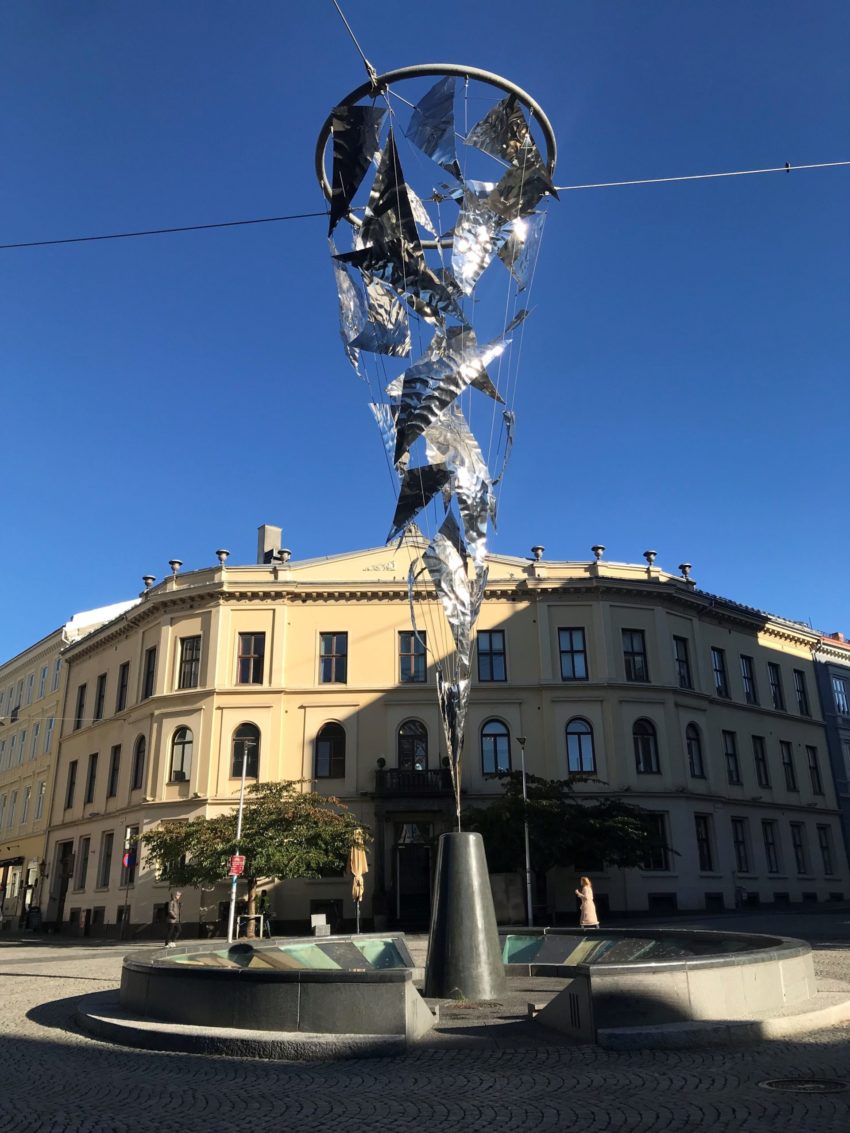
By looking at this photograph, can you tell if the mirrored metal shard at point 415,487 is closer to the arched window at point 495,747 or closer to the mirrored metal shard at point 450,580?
the mirrored metal shard at point 450,580

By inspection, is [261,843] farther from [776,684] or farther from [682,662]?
[776,684]

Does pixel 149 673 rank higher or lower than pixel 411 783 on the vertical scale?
higher

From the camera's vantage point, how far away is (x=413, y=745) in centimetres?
3631

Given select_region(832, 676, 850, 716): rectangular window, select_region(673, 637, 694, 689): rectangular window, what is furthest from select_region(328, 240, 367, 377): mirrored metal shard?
select_region(832, 676, 850, 716): rectangular window

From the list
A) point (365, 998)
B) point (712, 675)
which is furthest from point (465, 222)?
point (712, 675)

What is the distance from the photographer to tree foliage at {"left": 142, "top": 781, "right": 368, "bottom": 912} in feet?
97.4

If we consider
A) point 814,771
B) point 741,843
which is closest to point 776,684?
point 814,771

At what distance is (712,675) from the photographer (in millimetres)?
41000

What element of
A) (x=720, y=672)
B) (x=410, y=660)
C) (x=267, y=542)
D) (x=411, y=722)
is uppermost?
(x=267, y=542)

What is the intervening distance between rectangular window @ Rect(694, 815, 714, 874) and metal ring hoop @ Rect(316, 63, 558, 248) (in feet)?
98.2

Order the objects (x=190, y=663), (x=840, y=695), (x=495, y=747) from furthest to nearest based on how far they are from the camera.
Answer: (x=840, y=695), (x=190, y=663), (x=495, y=747)

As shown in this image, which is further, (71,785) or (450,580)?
(71,785)

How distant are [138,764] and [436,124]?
3296 centimetres

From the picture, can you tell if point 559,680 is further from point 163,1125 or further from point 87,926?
point 163,1125
